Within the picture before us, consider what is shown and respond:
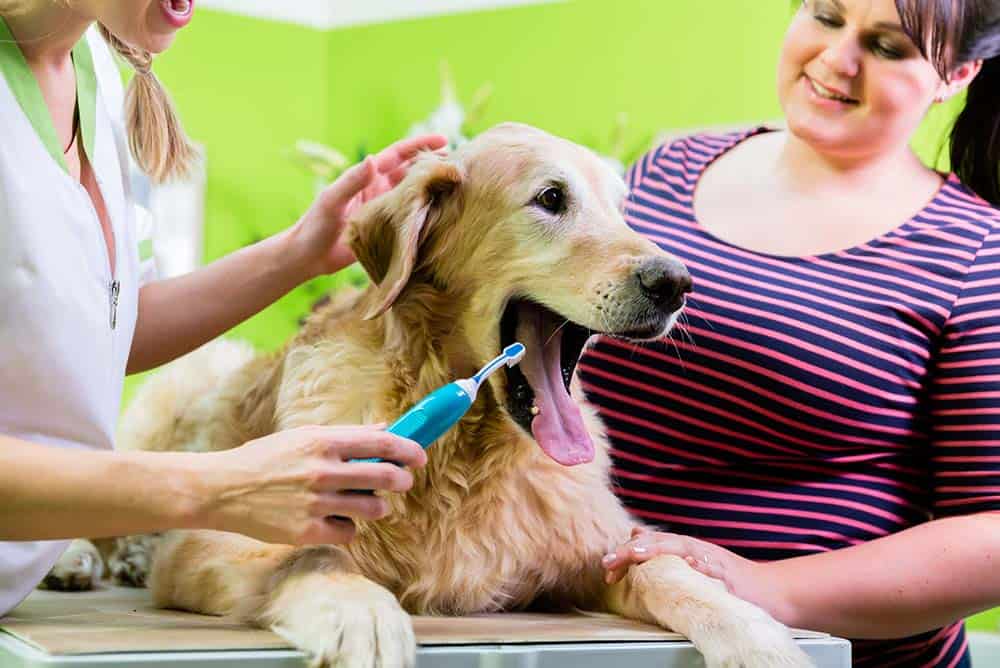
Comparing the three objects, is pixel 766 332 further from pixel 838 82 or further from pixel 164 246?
pixel 164 246

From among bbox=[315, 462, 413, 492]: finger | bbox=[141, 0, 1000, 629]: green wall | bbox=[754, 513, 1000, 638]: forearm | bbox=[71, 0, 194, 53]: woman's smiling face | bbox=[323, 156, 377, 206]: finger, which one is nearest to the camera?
bbox=[315, 462, 413, 492]: finger

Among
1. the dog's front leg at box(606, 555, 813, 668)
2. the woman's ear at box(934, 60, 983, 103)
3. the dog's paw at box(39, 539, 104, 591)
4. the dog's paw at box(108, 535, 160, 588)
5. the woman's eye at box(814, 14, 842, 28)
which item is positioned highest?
the woman's eye at box(814, 14, 842, 28)

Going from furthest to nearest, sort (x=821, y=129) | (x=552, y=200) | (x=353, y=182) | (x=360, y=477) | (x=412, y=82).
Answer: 1. (x=412, y=82)
2. (x=821, y=129)
3. (x=353, y=182)
4. (x=552, y=200)
5. (x=360, y=477)

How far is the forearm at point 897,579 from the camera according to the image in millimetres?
1180

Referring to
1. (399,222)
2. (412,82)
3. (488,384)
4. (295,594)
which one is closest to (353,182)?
(399,222)

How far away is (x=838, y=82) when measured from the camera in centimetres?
140

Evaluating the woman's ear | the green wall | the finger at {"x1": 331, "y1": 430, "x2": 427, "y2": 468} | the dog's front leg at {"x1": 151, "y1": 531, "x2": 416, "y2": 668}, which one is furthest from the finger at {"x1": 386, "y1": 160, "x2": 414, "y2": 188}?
the green wall

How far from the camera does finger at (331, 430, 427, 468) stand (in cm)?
84

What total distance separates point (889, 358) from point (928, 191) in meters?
0.27

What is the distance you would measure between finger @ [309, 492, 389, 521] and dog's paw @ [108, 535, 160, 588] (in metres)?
0.67

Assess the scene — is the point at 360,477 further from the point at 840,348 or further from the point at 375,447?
the point at 840,348

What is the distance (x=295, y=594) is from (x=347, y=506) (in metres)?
0.14

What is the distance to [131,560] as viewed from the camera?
1.45m

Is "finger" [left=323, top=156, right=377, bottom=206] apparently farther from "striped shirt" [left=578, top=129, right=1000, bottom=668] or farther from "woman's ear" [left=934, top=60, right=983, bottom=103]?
"woman's ear" [left=934, top=60, right=983, bottom=103]
